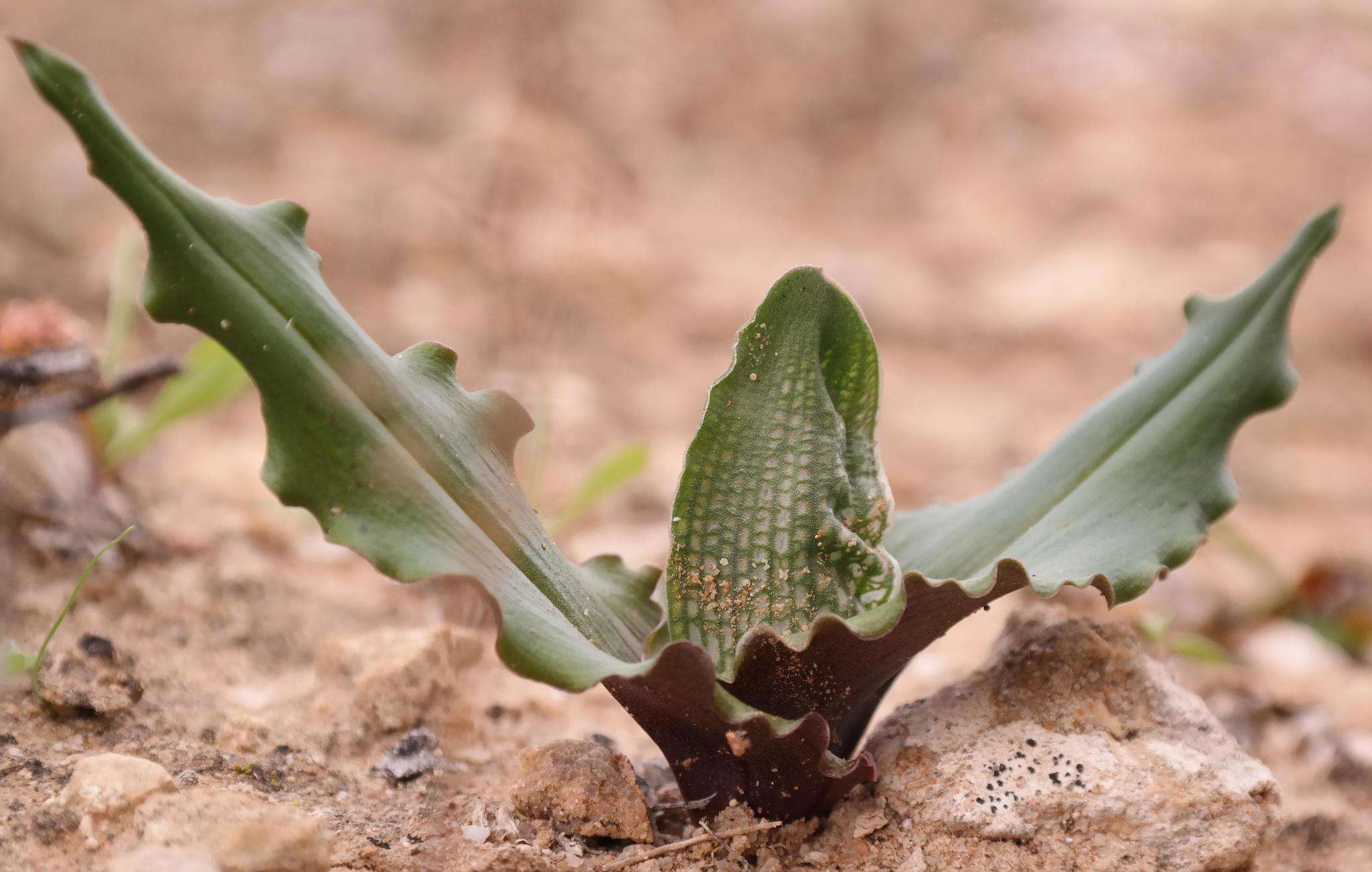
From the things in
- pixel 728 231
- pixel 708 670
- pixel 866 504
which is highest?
pixel 728 231

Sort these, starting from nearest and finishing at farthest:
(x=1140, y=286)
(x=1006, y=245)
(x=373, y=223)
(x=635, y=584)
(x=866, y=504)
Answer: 1. (x=866, y=504)
2. (x=635, y=584)
3. (x=373, y=223)
4. (x=1140, y=286)
5. (x=1006, y=245)

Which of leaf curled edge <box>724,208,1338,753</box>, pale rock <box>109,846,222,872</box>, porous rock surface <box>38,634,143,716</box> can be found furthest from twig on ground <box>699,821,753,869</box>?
porous rock surface <box>38,634,143,716</box>

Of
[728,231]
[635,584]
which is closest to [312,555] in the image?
[635,584]

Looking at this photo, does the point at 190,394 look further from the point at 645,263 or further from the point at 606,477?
the point at 645,263

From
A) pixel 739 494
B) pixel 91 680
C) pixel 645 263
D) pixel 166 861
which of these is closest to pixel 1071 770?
pixel 739 494

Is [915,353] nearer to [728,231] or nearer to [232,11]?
[728,231]
